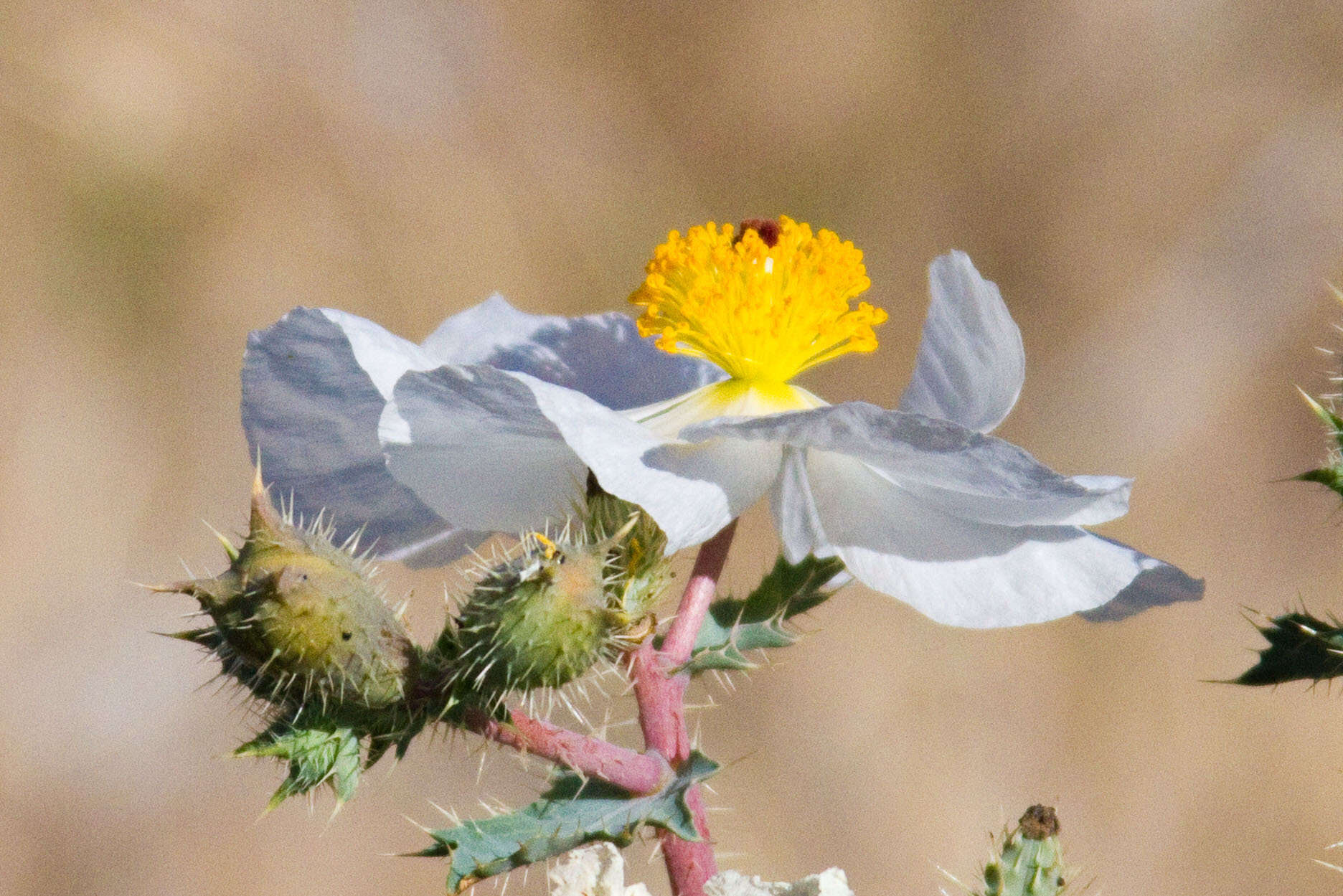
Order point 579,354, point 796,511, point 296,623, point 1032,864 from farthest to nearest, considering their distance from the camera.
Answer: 1. point 579,354
2. point 796,511
3. point 1032,864
4. point 296,623

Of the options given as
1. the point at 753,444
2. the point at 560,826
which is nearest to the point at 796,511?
the point at 753,444

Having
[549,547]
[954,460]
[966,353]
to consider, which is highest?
[966,353]

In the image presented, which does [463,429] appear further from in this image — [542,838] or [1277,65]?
A: [1277,65]

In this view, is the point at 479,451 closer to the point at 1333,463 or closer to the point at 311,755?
the point at 311,755

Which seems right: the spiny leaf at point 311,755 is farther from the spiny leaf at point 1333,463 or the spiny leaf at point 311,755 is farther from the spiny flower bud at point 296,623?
the spiny leaf at point 1333,463

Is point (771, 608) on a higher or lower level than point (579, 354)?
lower

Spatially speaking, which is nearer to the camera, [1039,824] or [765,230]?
[1039,824]

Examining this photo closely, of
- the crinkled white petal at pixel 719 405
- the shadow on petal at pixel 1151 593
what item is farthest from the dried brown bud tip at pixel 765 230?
the shadow on petal at pixel 1151 593
